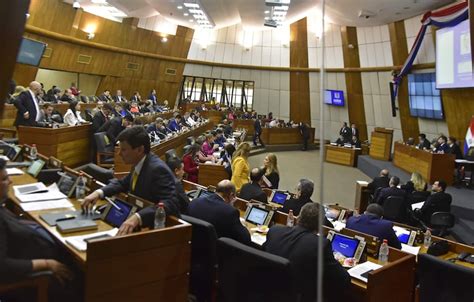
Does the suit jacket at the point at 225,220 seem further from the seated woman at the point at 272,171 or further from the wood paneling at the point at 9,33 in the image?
the seated woman at the point at 272,171

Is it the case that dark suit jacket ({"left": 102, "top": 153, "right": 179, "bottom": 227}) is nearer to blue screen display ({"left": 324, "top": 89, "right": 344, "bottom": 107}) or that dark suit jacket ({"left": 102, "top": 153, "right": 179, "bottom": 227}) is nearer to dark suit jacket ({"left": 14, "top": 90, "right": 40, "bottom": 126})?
dark suit jacket ({"left": 14, "top": 90, "right": 40, "bottom": 126})

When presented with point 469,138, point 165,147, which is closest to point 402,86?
point 469,138

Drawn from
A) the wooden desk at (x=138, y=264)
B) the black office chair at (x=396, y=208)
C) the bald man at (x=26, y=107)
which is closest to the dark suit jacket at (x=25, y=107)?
the bald man at (x=26, y=107)

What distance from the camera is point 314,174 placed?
29.0 ft

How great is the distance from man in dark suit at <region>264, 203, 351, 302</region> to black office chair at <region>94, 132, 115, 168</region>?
5018 mm

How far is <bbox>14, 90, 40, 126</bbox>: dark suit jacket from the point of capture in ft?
19.7

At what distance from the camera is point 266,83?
60.2 feet

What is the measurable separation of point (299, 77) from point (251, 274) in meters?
16.3

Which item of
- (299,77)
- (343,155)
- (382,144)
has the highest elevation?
(299,77)

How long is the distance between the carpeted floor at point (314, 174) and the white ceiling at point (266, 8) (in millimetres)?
4340

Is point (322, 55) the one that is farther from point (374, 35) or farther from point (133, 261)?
point (374, 35)

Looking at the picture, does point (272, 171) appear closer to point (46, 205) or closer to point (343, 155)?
point (46, 205)

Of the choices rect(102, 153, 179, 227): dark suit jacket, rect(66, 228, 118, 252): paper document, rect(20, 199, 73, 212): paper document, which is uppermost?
rect(102, 153, 179, 227): dark suit jacket

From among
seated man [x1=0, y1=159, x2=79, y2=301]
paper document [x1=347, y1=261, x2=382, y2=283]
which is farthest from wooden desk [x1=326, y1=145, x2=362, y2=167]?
seated man [x1=0, y1=159, x2=79, y2=301]
